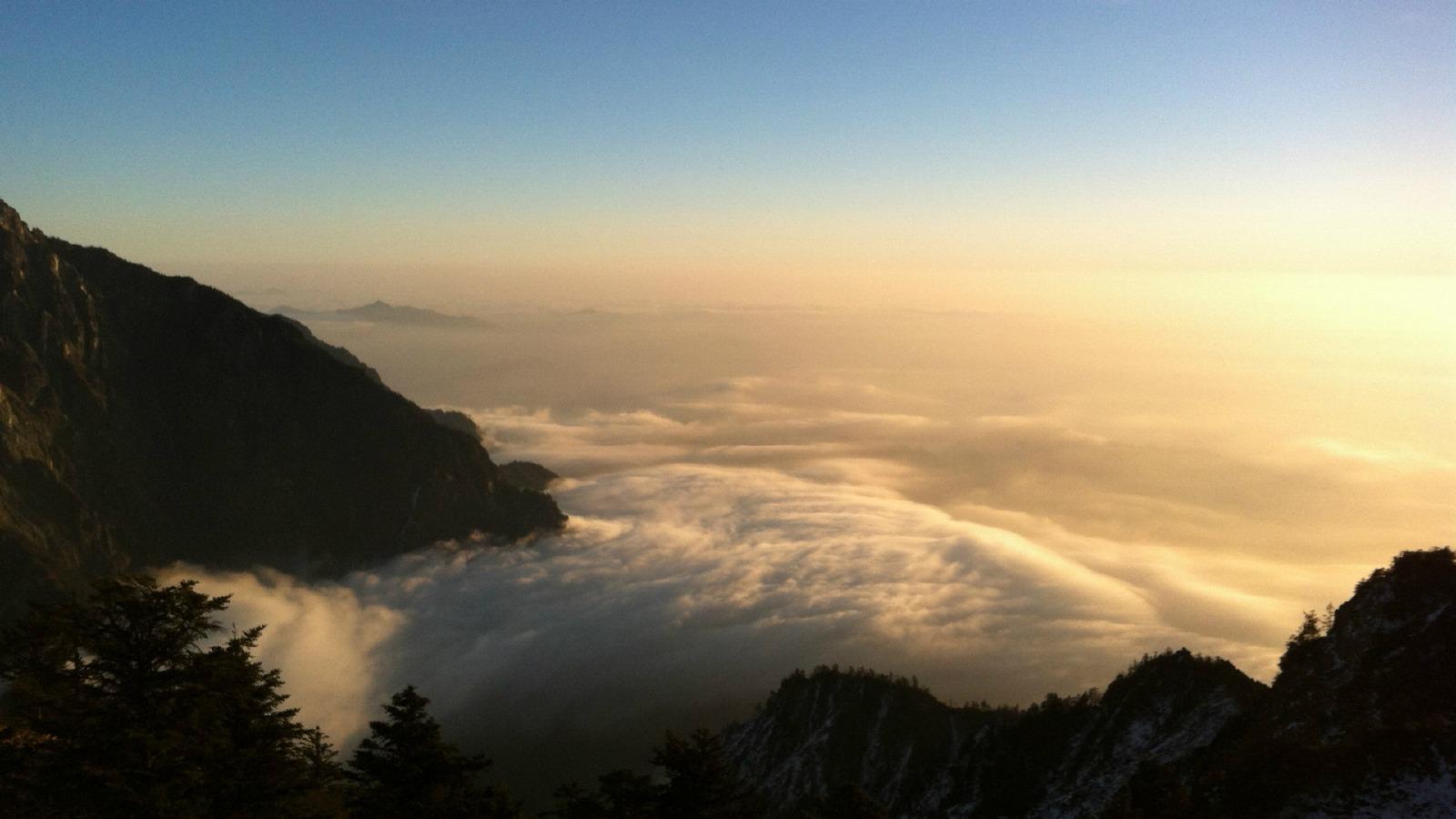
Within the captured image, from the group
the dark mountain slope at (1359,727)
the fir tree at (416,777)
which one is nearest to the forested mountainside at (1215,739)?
the dark mountain slope at (1359,727)

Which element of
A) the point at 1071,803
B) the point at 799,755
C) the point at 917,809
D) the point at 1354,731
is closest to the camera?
the point at 1354,731

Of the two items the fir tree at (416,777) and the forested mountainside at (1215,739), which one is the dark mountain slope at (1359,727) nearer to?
the forested mountainside at (1215,739)

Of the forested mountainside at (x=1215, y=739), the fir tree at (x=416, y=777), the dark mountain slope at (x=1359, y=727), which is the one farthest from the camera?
the forested mountainside at (x=1215, y=739)

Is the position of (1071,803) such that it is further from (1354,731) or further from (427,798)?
(427,798)

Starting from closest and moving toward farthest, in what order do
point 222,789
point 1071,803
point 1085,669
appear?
point 222,789
point 1071,803
point 1085,669

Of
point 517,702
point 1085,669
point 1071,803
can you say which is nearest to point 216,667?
point 1071,803

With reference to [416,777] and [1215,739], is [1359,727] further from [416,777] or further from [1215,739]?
[416,777]

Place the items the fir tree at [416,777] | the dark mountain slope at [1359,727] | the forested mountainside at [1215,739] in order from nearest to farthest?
the dark mountain slope at [1359,727], the fir tree at [416,777], the forested mountainside at [1215,739]

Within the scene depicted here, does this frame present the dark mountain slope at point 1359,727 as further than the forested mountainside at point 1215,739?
No

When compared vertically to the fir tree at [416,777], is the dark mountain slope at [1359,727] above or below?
above
